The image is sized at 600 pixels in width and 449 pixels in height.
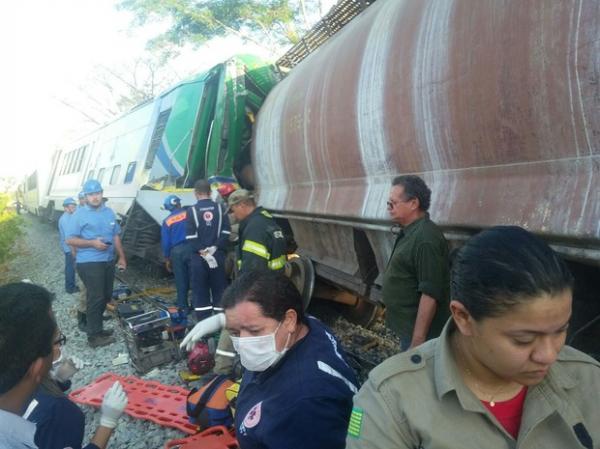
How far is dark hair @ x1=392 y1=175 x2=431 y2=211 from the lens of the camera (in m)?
2.43

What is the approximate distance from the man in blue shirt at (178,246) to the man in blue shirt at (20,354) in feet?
12.5

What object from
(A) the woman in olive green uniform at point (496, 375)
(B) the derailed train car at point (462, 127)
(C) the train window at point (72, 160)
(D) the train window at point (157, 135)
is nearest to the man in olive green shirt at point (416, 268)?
(B) the derailed train car at point (462, 127)

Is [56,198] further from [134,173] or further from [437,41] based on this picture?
[437,41]

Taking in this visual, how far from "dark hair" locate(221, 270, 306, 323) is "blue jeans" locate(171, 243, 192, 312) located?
3.73 m

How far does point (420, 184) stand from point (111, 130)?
9.33 m

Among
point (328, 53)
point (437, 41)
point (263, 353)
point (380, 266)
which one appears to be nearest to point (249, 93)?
point (328, 53)

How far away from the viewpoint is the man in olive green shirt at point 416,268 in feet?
7.81

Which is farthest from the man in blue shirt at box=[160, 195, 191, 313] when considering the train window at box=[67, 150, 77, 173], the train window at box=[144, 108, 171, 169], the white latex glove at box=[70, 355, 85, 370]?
the train window at box=[67, 150, 77, 173]

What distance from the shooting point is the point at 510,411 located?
1.13 metres

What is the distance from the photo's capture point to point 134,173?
7.36 m

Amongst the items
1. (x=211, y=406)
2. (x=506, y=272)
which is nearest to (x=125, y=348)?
(x=211, y=406)

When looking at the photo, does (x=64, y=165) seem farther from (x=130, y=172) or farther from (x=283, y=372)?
(x=283, y=372)

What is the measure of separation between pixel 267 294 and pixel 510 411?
102 cm

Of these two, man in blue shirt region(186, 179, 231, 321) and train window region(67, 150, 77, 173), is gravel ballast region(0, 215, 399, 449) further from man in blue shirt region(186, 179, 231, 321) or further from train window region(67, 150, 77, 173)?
train window region(67, 150, 77, 173)
